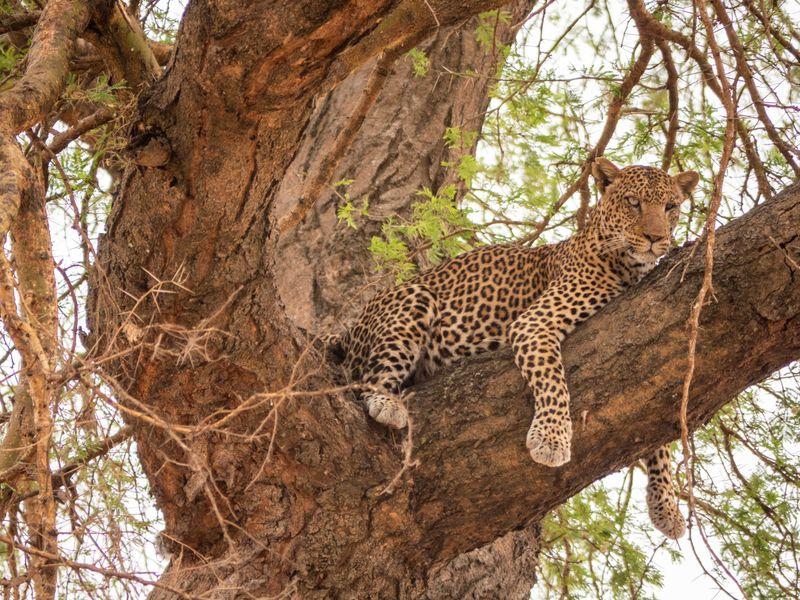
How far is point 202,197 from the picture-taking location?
13.6 feet

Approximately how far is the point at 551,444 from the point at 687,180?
2362mm

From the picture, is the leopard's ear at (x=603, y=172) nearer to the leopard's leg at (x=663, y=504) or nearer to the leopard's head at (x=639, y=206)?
the leopard's head at (x=639, y=206)

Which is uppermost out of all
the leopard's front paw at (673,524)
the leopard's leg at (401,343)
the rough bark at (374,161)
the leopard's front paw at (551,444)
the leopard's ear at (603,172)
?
the rough bark at (374,161)

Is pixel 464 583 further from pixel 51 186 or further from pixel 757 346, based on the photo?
pixel 51 186

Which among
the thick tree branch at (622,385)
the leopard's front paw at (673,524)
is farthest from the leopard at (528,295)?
the thick tree branch at (622,385)

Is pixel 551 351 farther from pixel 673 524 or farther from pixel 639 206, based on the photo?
pixel 673 524

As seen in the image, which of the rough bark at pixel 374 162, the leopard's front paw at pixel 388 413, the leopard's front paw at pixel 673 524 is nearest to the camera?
the leopard's front paw at pixel 388 413

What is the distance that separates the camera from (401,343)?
5863 mm

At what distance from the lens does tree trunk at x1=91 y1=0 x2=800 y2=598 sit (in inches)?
158

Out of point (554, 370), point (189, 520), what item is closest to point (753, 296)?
point (554, 370)

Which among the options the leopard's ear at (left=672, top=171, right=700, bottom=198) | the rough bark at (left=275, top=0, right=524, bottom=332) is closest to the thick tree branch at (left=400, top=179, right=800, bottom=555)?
the leopard's ear at (left=672, top=171, right=700, bottom=198)

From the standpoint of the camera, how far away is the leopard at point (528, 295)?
557cm

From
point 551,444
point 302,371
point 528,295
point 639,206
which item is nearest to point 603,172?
point 639,206

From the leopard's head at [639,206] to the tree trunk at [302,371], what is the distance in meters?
0.97
